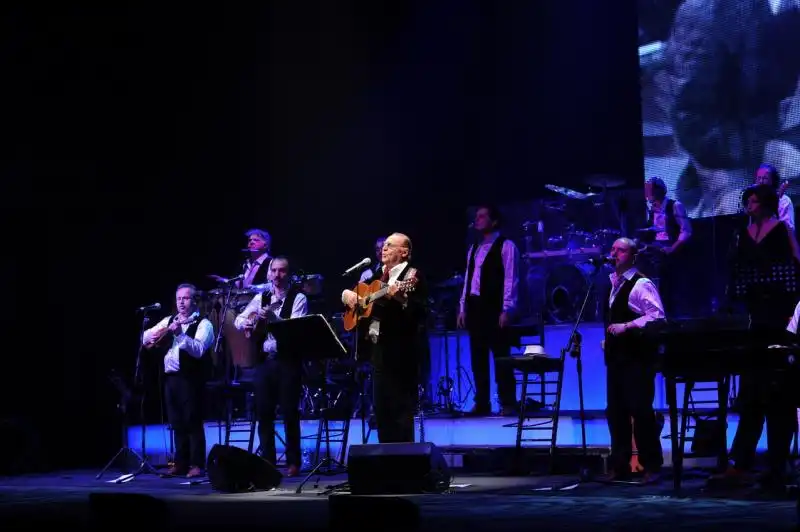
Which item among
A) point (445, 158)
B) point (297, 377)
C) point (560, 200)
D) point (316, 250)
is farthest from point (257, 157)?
point (297, 377)

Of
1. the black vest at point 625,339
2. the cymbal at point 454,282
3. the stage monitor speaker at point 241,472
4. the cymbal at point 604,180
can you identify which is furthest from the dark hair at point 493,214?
the stage monitor speaker at point 241,472

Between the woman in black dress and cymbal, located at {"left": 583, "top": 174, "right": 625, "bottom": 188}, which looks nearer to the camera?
the woman in black dress

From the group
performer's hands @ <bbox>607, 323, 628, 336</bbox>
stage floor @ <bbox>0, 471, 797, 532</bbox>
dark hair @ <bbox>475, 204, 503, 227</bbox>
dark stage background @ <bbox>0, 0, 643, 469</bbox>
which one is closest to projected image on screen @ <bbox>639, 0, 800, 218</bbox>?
dark stage background @ <bbox>0, 0, 643, 469</bbox>

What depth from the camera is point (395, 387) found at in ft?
24.8

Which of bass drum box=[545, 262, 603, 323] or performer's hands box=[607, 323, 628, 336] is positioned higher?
bass drum box=[545, 262, 603, 323]

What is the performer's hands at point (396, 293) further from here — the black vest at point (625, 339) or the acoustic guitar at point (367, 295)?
the black vest at point (625, 339)

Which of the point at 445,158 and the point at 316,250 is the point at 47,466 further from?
the point at 445,158

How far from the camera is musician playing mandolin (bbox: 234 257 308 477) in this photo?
351 inches

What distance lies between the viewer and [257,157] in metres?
13.1

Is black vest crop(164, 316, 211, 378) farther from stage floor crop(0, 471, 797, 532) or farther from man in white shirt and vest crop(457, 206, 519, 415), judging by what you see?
man in white shirt and vest crop(457, 206, 519, 415)

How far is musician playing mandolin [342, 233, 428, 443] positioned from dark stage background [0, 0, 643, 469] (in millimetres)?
5183

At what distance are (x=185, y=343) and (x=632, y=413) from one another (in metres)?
4.14

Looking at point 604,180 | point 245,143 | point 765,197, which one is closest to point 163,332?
point 245,143

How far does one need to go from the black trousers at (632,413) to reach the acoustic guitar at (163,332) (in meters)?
4.03
